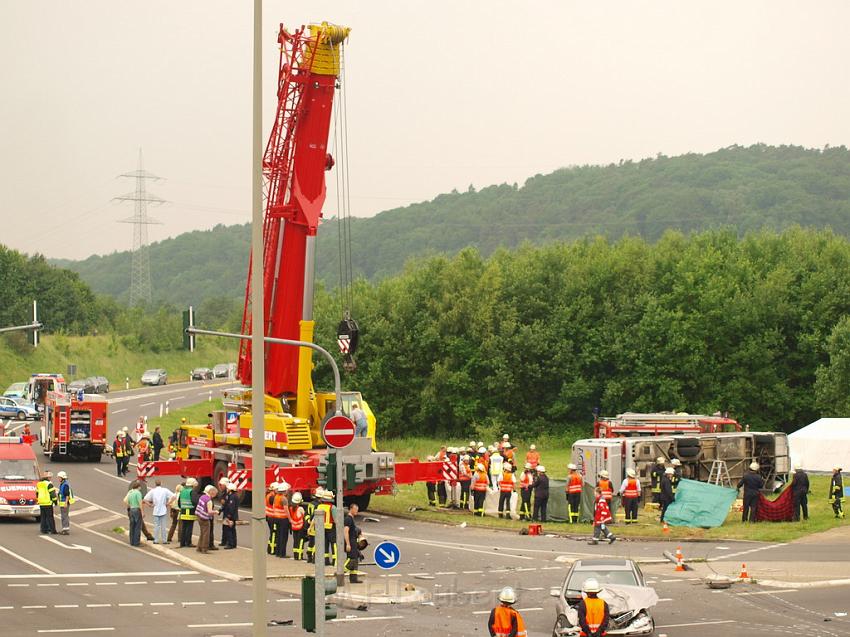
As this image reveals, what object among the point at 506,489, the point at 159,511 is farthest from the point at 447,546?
the point at 159,511

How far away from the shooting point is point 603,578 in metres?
19.9

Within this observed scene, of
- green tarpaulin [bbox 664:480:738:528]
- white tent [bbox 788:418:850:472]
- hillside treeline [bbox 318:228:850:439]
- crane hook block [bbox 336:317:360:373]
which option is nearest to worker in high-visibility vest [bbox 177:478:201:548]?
crane hook block [bbox 336:317:360:373]

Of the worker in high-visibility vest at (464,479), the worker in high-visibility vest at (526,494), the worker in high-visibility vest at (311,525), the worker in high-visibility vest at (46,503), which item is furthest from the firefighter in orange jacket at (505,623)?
the worker in high-visibility vest at (464,479)

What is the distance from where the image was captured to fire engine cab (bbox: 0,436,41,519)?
3272 centimetres

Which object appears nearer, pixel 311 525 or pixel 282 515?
pixel 311 525

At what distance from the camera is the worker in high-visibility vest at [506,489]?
34.0 meters

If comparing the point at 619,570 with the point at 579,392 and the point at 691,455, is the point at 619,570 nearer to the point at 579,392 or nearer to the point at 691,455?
the point at 691,455

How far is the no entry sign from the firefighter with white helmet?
14.0 meters

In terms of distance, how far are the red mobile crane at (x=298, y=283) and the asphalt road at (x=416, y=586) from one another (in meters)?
1.84

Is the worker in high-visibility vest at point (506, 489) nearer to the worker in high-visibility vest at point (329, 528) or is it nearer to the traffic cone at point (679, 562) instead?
the traffic cone at point (679, 562)

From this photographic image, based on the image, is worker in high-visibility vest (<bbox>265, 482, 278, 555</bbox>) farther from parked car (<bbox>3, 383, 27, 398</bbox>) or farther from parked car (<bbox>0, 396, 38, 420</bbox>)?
parked car (<bbox>3, 383, 27, 398</bbox>)

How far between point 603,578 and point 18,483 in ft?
60.5

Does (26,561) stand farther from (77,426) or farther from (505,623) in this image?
(77,426)

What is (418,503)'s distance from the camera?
36812 millimetres
